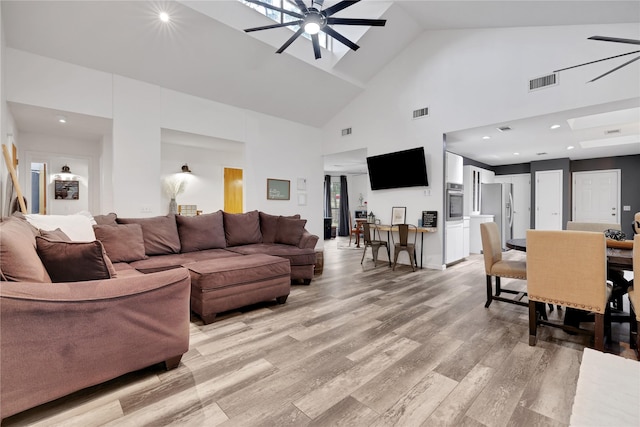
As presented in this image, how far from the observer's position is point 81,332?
1507 millimetres

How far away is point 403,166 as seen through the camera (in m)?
5.45

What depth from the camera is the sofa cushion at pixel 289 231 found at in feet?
14.7

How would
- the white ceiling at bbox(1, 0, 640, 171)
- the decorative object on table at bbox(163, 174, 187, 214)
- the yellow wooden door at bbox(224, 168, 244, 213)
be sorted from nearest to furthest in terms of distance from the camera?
the white ceiling at bbox(1, 0, 640, 171), the decorative object on table at bbox(163, 174, 187, 214), the yellow wooden door at bbox(224, 168, 244, 213)

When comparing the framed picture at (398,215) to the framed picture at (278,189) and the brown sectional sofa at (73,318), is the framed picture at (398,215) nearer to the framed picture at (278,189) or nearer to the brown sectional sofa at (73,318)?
the framed picture at (278,189)

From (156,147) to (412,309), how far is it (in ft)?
15.0

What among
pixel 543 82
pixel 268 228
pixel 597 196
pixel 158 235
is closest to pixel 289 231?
pixel 268 228

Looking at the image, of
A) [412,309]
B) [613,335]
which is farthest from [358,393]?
[613,335]

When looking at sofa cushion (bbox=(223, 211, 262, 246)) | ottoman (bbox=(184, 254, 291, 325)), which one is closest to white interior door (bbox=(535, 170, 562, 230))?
sofa cushion (bbox=(223, 211, 262, 246))

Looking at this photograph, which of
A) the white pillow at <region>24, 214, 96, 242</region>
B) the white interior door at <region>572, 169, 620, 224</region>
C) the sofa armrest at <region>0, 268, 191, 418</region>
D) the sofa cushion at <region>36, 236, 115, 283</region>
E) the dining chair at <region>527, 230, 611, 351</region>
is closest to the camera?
the sofa armrest at <region>0, 268, 191, 418</region>

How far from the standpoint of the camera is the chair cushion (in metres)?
2.79

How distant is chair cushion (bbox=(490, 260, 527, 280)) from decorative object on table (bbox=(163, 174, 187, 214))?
246 inches

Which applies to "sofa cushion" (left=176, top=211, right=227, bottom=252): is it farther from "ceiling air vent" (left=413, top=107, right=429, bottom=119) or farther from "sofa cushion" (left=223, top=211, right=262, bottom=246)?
"ceiling air vent" (left=413, top=107, right=429, bottom=119)

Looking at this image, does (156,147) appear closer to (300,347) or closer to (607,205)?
(300,347)

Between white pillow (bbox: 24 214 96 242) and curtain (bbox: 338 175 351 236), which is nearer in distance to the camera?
white pillow (bbox: 24 214 96 242)
